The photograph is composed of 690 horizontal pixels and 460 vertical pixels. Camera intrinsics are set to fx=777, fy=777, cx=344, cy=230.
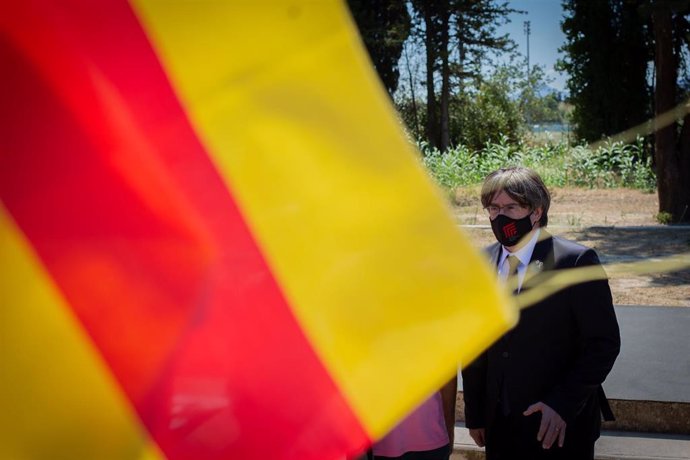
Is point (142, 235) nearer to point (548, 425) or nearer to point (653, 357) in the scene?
point (548, 425)

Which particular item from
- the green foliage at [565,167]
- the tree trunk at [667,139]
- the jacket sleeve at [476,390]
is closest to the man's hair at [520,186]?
the jacket sleeve at [476,390]

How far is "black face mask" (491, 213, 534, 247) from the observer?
82.3 inches

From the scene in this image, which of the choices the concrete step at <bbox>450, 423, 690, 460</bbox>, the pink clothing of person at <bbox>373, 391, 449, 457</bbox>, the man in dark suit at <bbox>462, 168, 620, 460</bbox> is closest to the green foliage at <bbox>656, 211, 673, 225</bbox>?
the concrete step at <bbox>450, 423, 690, 460</bbox>

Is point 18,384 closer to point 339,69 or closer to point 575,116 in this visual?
point 339,69

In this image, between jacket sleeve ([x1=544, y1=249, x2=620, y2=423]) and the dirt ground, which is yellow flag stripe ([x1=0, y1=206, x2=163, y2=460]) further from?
the dirt ground

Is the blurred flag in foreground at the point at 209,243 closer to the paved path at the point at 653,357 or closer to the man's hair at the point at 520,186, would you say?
the man's hair at the point at 520,186

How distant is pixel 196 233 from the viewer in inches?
75.6

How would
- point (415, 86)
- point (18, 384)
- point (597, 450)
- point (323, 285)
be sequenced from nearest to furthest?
point (18, 384) → point (323, 285) → point (597, 450) → point (415, 86)

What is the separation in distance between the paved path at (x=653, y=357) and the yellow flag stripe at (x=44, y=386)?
2.47 metres

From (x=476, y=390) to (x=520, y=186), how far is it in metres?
0.61

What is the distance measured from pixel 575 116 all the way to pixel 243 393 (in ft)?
62.4

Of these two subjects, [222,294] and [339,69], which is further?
[339,69]

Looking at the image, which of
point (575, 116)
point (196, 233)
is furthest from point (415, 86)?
point (196, 233)

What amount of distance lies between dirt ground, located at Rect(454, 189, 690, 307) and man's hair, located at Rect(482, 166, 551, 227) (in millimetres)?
4725
